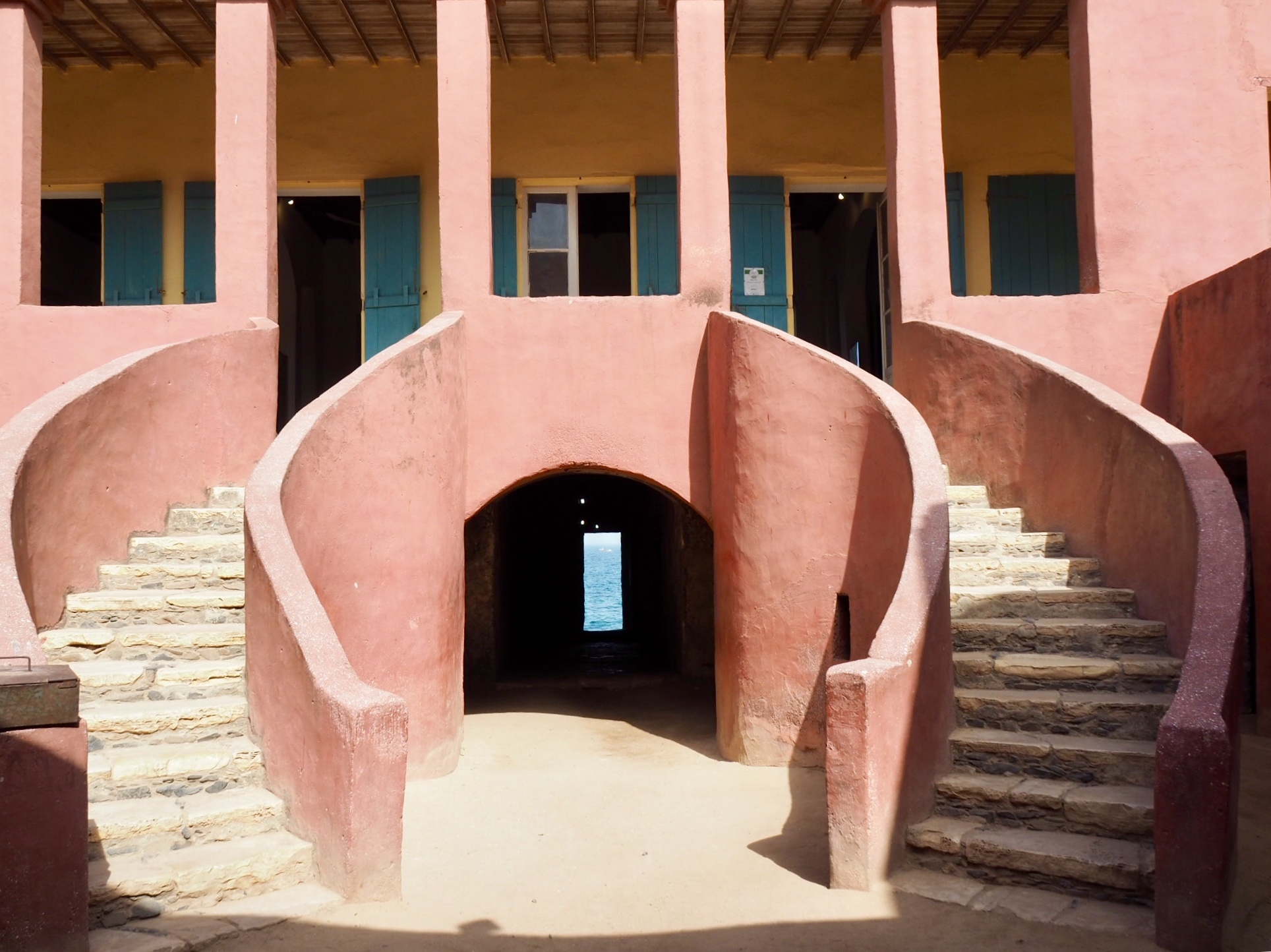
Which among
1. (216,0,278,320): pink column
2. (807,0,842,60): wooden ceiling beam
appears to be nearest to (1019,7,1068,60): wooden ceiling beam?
(807,0,842,60): wooden ceiling beam

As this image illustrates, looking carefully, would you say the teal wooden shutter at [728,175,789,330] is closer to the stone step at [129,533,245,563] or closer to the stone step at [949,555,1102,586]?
the stone step at [949,555,1102,586]

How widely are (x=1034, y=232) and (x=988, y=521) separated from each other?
16.1 feet

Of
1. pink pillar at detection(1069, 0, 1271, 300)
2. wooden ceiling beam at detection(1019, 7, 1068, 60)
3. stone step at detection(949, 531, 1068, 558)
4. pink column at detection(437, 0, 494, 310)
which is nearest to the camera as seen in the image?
stone step at detection(949, 531, 1068, 558)

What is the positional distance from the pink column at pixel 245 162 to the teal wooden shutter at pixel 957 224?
6327 mm

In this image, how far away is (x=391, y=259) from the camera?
10.9 metres

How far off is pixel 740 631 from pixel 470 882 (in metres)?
2.78

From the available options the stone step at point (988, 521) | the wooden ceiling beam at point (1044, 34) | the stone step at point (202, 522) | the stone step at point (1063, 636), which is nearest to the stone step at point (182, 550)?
the stone step at point (202, 522)

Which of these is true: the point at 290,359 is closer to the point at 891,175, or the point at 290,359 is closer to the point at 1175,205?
the point at 891,175

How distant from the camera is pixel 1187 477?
18.4 feet

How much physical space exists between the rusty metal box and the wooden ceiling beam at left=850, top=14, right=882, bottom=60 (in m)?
8.60

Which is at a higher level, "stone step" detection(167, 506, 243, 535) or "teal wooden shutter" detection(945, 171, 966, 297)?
"teal wooden shutter" detection(945, 171, 966, 297)

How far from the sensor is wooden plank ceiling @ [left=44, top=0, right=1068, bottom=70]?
9773 millimetres

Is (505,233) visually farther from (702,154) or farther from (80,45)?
(80,45)

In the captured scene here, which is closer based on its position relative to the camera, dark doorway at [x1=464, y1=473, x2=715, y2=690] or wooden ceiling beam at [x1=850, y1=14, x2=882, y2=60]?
wooden ceiling beam at [x1=850, y1=14, x2=882, y2=60]
